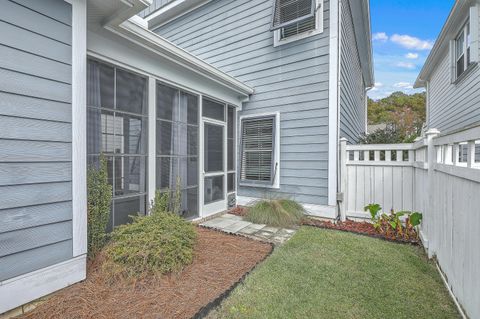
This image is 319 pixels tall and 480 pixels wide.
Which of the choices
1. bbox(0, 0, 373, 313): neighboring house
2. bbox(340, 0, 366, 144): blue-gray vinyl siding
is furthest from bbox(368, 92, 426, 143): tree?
bbox(0, 0, 373, 313): neighboring house

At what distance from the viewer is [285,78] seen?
523cm

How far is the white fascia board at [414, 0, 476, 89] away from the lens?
5.00m

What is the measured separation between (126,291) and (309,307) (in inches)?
64.5

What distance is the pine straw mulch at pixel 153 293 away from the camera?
76.0 inches

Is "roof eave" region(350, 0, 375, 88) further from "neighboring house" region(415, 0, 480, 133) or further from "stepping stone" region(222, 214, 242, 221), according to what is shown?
"stepping stone" region(222, 214, 242, 221)

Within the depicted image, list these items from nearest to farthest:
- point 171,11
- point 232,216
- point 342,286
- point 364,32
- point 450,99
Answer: point 342,286, point 232,216, point 450,99, point 171,11, point 364,32

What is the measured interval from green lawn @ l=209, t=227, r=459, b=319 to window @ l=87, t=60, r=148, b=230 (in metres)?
1.92

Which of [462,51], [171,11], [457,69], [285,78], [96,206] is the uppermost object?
[171,11]

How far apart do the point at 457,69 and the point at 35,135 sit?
8.46 metres

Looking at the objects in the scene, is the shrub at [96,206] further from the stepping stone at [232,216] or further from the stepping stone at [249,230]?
the stepping stone at [232,216]

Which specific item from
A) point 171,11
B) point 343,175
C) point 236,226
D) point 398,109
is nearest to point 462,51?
point 343,175

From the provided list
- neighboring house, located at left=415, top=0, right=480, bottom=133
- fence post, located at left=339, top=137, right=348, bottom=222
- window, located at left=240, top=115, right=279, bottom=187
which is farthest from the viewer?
window, located at left=240, top=115, right=279, bottom=187

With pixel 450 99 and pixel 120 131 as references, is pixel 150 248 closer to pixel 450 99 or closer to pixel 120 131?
pixel 120 131

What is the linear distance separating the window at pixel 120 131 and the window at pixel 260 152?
102 inches
